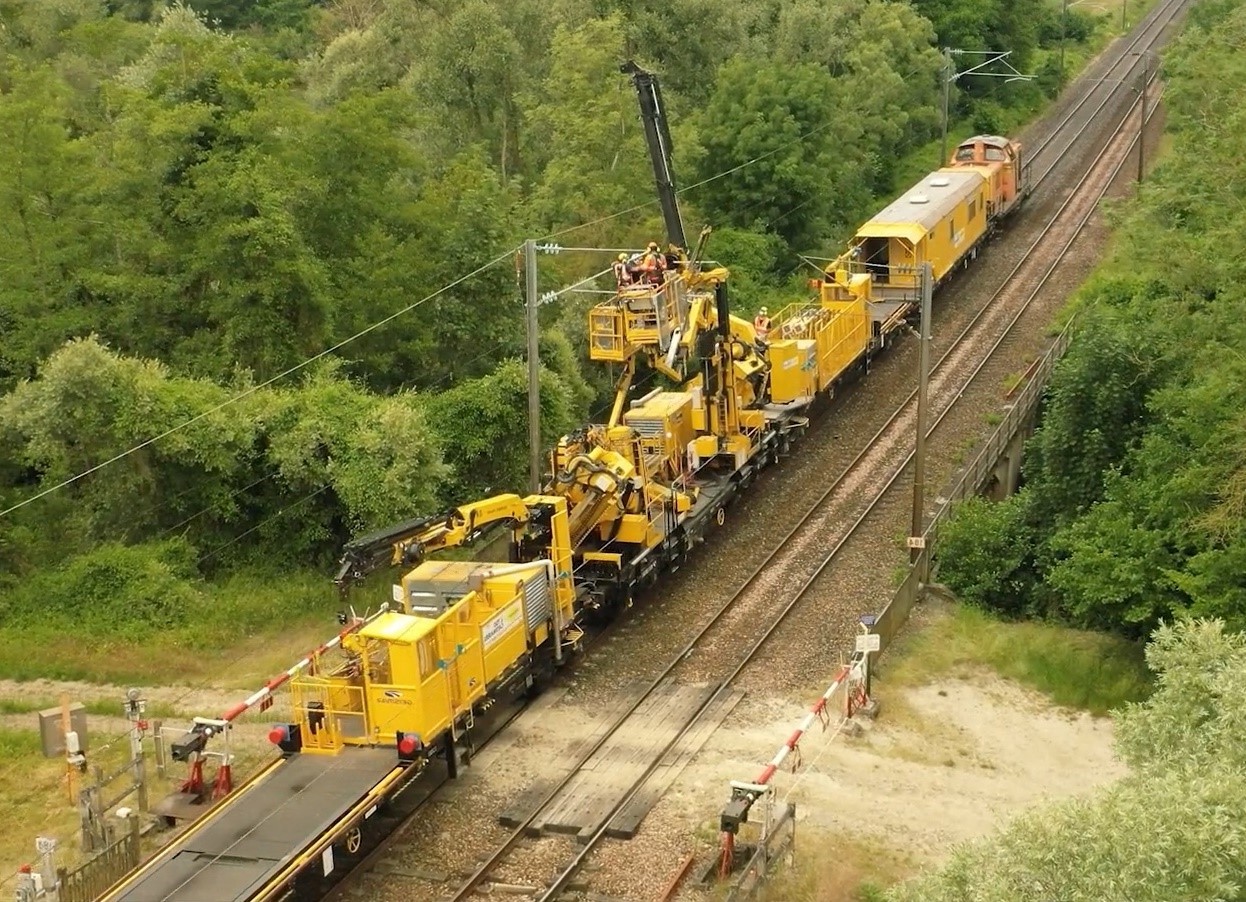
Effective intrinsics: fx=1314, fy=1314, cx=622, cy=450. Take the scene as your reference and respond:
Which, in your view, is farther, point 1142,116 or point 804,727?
point 1142,116

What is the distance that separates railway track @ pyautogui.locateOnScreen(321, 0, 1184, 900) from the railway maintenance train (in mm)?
1511

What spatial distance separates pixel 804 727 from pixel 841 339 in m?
18.5

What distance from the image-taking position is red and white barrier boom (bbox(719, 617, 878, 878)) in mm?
17609

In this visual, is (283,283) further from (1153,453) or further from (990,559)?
(1153,453)

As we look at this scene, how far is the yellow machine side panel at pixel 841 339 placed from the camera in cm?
3544

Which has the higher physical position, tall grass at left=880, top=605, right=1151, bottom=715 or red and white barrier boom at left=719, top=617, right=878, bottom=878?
red and white barrier boom at left=719, top=617, right=878, bottom=878

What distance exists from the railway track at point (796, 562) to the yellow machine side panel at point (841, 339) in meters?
2.02

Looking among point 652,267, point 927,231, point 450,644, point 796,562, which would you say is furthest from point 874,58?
point 450,644

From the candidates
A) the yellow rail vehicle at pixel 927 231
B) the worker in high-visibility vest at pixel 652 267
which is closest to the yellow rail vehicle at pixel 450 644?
the worker in high-visibility vest at pixel 652 267

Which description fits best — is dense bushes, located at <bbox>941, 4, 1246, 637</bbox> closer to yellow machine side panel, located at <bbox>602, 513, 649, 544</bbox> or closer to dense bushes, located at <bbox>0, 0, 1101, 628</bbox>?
yellow machine side panel, located at <bbox>602, 513, 649, 544</bbox>

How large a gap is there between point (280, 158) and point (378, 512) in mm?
11599

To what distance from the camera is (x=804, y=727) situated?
19.9 metres

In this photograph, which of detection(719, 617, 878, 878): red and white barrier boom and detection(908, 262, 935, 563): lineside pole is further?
detection(908, 262, 935, 563): lineside pole

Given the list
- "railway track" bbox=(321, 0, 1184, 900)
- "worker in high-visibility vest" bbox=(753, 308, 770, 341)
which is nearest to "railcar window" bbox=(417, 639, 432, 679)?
"railway track" bbox=(321, 0, 1184, 900)
